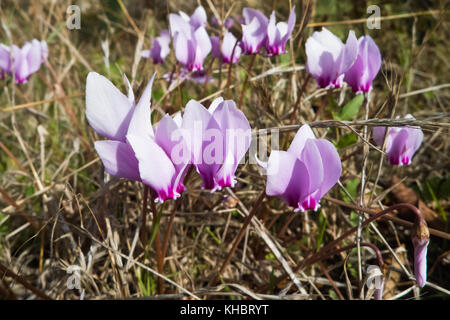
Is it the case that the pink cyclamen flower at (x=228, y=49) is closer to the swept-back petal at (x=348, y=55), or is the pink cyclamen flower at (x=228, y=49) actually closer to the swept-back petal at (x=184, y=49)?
the swept-back petal at (x=184, y=49)

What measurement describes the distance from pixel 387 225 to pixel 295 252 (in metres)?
0.39

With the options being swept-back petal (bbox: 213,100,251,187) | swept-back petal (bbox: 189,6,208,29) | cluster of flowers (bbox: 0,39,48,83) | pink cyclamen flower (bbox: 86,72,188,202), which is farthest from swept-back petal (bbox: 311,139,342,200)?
cluster of flowers (bbox: 0,39,48,83)

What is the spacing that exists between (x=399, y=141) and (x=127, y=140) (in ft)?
2.58

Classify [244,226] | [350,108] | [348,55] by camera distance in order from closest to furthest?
[244,226], [348,55], [350,108]

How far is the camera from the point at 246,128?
766 millimetres

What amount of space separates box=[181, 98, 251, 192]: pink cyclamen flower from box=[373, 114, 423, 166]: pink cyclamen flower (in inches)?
22.3

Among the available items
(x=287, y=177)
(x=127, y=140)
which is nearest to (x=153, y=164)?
(x=127, y=140)

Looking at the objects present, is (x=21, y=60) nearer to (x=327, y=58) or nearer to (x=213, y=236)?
(x=213, y=236)

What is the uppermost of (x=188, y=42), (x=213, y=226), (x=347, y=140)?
(x=188, y=42)

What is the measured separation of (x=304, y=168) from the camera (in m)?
0.81

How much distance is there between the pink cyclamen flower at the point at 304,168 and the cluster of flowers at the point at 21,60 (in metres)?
1.19

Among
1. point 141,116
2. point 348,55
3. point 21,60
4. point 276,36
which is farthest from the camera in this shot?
point 21,60

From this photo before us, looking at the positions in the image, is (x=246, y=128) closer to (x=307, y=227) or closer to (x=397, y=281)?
(x=307, y=227)
